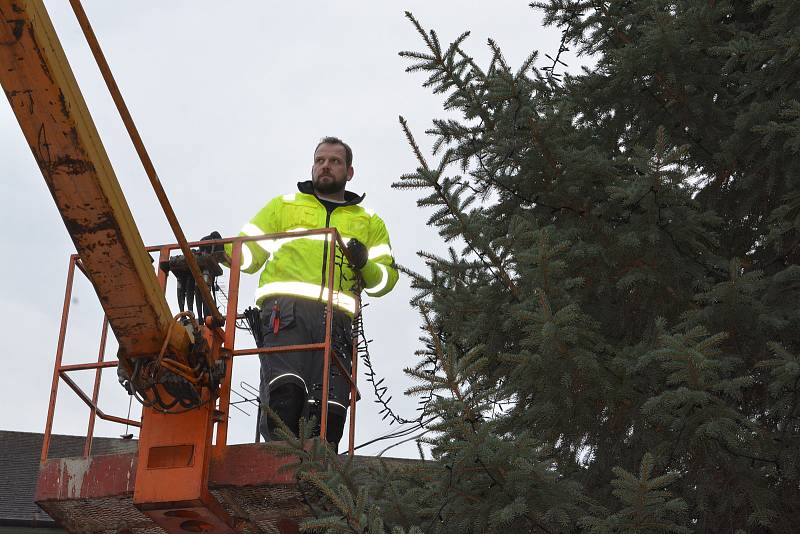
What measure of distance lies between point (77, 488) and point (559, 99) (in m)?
3.86

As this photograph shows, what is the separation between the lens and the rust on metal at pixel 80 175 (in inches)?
212

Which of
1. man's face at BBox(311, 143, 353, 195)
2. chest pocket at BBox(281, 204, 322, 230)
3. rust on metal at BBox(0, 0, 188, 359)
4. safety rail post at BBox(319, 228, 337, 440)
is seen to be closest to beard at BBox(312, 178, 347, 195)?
man's face at BBox(311, 143, 353, 195)

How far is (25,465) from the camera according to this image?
46.0 feet

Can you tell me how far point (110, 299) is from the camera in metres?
6.16

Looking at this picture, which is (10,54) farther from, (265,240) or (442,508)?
(442,508)

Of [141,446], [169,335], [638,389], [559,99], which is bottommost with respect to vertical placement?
[638,389]

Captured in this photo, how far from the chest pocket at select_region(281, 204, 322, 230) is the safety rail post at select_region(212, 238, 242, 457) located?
2.09 ft

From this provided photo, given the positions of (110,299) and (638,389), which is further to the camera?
(110,299)

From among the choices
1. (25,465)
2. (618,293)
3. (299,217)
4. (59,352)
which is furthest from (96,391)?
(25,465)

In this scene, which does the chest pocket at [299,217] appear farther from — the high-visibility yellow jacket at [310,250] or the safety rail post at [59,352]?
the safety rail post at [59,352]

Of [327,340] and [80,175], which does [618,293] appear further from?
[80,175]

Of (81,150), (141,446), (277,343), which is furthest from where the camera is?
(277,343)

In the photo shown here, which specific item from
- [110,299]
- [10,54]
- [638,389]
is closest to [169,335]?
[110,299]

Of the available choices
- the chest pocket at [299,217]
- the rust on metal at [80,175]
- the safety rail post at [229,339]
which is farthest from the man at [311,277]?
the rust on metal at [80,175]
